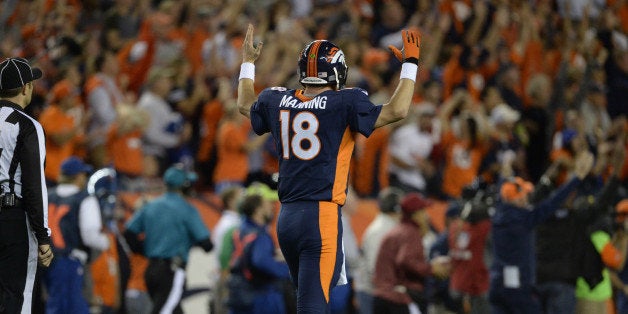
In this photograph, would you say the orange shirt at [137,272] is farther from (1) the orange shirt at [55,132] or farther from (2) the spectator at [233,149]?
(2) the spectator at [233,149]

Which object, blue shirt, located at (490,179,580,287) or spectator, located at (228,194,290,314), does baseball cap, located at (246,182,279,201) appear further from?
blue shirt, located at (490,179,580,287)

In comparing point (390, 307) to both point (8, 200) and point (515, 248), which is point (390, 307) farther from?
point (8, 200)

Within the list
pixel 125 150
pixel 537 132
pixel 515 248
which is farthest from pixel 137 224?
pixel 537 132

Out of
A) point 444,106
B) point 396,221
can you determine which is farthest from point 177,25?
point 396,221

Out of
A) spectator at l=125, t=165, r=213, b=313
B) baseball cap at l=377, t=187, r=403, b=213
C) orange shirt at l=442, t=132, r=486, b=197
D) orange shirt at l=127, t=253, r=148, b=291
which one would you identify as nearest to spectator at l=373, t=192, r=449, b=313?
baseball cap at l=377, t=187, r=403, b=213

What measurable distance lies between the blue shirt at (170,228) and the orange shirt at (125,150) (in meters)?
2.15

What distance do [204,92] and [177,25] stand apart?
1710 millimetres

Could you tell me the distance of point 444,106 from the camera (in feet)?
52.6

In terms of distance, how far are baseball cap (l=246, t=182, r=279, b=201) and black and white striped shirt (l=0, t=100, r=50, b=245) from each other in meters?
4.15

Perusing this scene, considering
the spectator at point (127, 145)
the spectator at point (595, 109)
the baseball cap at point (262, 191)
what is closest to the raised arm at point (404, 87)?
the baseball cap at point (262, 191)

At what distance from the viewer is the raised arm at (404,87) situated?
7.16 meters

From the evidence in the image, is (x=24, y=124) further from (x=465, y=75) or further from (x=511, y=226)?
(x=465, y=75)

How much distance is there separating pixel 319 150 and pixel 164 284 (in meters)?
4.76

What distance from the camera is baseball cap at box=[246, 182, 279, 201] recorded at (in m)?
11.8
